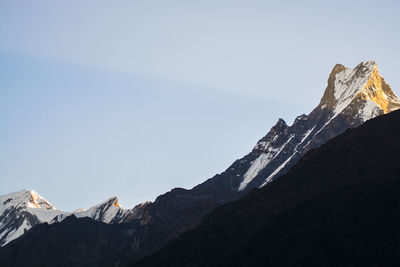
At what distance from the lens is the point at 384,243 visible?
5167 inches

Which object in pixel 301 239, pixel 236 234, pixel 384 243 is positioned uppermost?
pixel 236 234

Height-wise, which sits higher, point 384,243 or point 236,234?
point 236,234

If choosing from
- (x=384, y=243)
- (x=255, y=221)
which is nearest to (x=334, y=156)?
(x=255, y=221)

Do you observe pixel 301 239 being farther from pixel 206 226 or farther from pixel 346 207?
pixel 206 226

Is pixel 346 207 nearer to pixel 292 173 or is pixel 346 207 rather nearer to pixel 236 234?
pixel 236 234

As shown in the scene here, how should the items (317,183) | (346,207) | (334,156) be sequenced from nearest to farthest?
1. (346,207)
2. (317,183)
3. (334,156)

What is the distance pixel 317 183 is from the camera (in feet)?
580

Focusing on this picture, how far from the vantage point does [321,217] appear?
149 metres

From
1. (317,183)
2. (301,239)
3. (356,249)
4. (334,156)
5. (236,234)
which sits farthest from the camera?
(334,156)

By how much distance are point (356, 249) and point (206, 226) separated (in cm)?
5747

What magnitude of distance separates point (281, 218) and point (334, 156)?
122 ft

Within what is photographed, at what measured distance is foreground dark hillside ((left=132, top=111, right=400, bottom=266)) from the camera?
438 feet

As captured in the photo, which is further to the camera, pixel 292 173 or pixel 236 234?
pixel 292 173

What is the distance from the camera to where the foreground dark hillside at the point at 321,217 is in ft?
438
